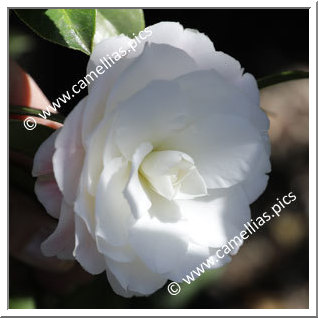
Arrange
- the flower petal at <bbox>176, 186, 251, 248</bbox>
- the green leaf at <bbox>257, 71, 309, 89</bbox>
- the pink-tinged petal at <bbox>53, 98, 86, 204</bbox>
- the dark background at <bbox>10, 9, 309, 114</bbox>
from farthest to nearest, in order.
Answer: the dark background at <bbox>10, 9, 309, 114</bbox> < the green leaf at <bbox>257, 71, 309, 89</bbox> < the flower petal at <bbox>176, 186, 251, 248</bbox> < the pink-tinged petal at <bbox>53, 98, 86, 204</bbox>

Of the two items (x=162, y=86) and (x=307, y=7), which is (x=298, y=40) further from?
(x=162, y=86)

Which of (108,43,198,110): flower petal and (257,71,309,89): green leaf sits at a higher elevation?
(108,43,198,110): flower petal

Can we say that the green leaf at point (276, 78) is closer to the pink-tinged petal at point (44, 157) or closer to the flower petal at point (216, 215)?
the flower petal at point (216, 215)

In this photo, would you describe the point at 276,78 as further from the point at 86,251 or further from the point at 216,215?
the point at 86,251

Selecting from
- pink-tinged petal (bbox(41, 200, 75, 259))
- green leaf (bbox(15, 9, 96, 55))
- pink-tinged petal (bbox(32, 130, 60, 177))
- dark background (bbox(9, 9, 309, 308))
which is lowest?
dark background (bbox(9, 9, 309, 308))

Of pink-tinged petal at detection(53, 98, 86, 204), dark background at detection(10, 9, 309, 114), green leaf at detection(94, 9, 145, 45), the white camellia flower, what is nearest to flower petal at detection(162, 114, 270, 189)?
the white camellia flower

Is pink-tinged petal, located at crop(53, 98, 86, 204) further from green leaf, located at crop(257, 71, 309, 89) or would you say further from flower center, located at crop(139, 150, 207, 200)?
green leaf, located at crop(257, 71, 309, 89)

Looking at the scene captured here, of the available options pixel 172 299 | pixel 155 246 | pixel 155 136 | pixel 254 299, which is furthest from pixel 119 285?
pixel 254 299
